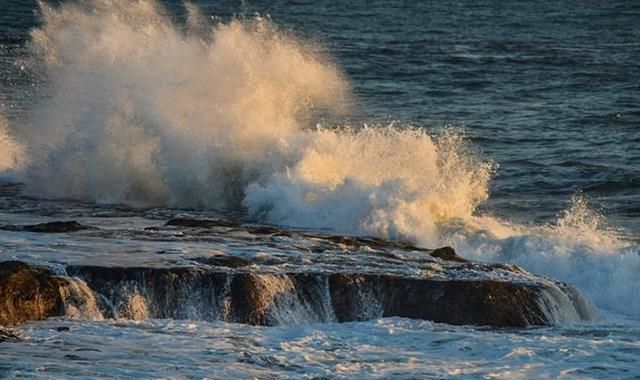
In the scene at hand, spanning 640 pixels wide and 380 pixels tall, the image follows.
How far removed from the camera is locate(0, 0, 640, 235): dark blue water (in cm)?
2436

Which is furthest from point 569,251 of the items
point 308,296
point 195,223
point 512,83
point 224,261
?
point 512,83

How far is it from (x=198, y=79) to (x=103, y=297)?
10528mm

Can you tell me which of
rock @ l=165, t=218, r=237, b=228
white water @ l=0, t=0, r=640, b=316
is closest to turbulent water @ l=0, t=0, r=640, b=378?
white water @ l=0, t=0, r=640, b=316

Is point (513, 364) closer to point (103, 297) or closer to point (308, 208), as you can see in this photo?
point (103, 297)

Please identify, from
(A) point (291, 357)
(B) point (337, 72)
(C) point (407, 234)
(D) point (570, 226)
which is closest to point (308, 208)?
(C) point (407, 234)

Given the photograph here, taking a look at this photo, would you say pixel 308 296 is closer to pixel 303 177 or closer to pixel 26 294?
pixel 26 294

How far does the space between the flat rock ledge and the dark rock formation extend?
248 centimetres

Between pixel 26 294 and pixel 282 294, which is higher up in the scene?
pixel 282 294

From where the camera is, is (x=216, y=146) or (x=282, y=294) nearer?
(x=282, y=294)

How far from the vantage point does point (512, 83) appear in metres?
37.0

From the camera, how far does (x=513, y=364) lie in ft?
40.3

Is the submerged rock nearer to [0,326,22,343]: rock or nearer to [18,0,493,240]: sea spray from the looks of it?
[0,326,22,343]: rock

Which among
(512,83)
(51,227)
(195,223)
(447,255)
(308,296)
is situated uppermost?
(512,83)

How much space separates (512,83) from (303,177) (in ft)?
56.4
